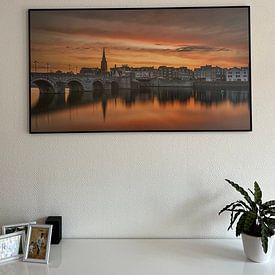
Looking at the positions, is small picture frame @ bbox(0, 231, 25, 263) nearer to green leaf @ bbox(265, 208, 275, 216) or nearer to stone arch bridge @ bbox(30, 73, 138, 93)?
stone arch bridge @ bbox(30, 73, 138, 93)

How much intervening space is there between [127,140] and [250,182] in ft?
2.39

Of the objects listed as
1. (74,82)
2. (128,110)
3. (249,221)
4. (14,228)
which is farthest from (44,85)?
(249,221)

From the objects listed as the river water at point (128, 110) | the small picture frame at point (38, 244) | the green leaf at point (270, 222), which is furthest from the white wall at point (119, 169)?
the green leaf at point (270, 222)

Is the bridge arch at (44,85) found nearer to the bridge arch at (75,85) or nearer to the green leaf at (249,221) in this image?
the bridge arch at (75,85)

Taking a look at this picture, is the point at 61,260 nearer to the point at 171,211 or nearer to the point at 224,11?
the point at 171,211

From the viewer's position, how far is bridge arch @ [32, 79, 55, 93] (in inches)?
62.4

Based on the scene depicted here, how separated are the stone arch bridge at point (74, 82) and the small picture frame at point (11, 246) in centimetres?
77

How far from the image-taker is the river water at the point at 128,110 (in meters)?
1.58

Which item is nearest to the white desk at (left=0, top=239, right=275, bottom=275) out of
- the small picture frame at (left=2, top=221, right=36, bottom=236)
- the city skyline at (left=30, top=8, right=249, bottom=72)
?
the small picture frame at (left=2, top=221, right=36, bottom=236)

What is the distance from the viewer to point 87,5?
5.23 ft

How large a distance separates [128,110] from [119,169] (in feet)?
1.11

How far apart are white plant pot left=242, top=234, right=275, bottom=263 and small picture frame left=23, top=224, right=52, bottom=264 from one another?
932mm

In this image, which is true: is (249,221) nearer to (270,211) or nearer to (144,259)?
(270,211)

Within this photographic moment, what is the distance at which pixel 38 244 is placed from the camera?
4.56 feet
